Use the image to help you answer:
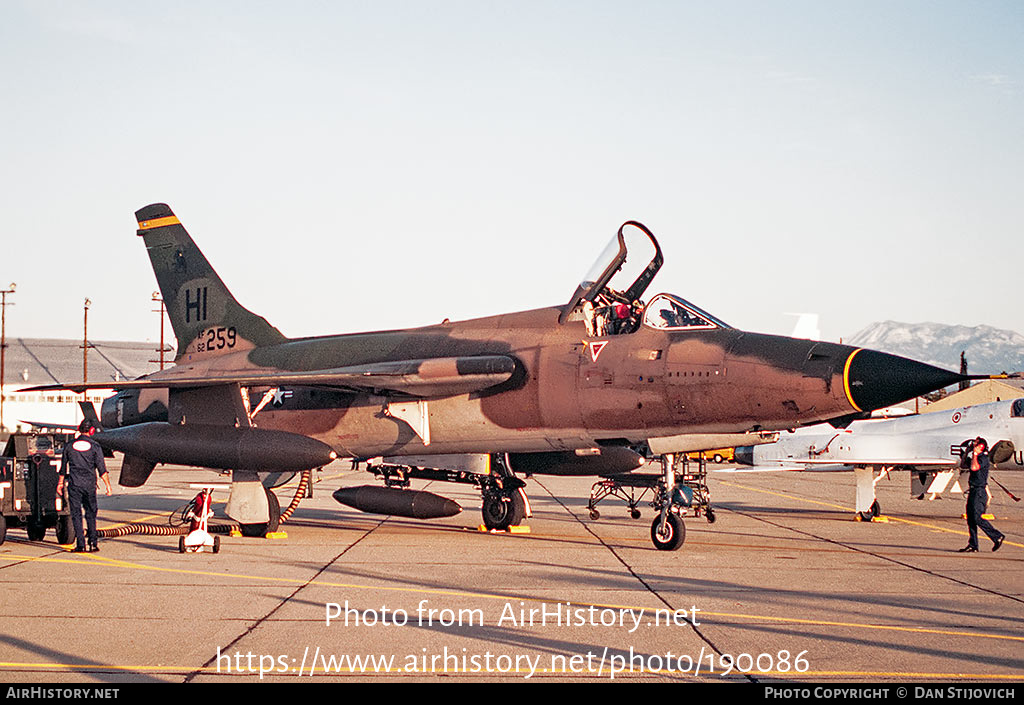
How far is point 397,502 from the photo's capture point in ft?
54.7

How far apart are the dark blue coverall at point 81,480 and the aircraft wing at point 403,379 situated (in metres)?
0.96

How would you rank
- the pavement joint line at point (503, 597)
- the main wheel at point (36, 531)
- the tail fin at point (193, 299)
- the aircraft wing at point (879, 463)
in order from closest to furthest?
the pavement joint line at point (503, 597) → the main wheel at point (36, 531) → the tail fin at point (193, 299) → the aircraft wing at point (879, 463)

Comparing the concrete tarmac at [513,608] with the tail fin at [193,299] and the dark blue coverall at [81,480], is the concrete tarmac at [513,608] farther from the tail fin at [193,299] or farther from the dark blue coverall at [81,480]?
the tail fin at [193,299]

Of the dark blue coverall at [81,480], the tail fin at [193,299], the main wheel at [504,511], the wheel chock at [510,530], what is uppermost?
the tail fin at [193,299]

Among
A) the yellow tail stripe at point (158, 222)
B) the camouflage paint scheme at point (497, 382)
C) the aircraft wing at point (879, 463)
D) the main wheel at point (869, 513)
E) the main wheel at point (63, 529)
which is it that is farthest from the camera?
the aircraft wing at point (879, 463)

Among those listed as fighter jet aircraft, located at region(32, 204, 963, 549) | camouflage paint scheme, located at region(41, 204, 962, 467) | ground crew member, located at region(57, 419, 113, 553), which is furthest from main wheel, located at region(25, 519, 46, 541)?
camouflage paint scheme, located at region(41, 204, 962, 467)

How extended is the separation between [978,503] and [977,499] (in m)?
0.06

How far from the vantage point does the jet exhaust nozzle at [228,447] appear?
14.2m

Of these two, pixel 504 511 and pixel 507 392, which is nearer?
pixel 507 392

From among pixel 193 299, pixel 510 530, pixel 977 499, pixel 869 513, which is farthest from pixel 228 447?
pixel 869 513

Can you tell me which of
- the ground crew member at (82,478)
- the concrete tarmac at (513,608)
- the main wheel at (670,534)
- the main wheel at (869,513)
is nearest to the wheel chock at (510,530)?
the concrete tarmac at (513,608)

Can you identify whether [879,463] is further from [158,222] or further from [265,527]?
[158,222]
